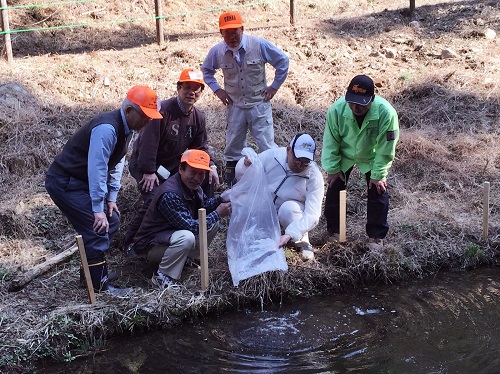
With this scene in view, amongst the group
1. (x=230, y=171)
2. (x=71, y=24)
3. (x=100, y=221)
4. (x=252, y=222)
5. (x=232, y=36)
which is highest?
(x=71, y=24)

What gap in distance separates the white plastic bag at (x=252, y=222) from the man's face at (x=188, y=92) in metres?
0.70

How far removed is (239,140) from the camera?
6484mm

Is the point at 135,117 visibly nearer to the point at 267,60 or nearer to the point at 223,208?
the point at 223,208

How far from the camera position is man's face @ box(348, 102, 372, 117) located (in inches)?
204

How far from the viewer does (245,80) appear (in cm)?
624

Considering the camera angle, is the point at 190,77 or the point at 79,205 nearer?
the point at 79,205

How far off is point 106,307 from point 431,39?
7.63 m

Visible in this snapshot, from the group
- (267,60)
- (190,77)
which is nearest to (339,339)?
(190,77)

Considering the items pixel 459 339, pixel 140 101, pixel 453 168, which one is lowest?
pixel 459 339

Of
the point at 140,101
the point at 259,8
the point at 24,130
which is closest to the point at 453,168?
the point at 140,101

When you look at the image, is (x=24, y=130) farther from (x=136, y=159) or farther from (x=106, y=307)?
(x=106, y=307)

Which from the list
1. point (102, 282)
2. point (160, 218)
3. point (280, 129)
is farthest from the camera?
point (280, 129)

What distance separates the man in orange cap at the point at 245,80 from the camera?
6.19 metres

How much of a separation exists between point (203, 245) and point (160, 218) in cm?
46
